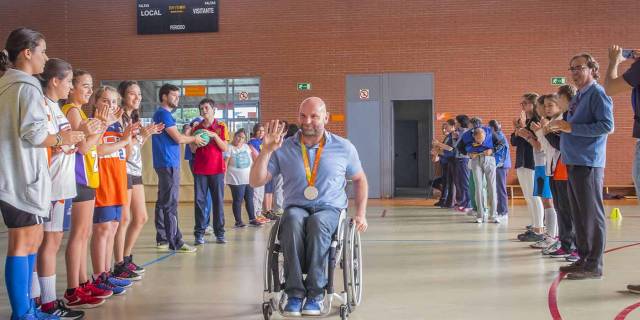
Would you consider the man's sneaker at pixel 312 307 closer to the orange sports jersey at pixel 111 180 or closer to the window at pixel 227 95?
the orange sports jersey at pixel 111 180

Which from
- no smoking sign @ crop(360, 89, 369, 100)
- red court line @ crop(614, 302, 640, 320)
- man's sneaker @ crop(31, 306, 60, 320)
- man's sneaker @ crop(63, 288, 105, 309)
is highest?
no smoking sign @ crop(360, 89, 369, 100)

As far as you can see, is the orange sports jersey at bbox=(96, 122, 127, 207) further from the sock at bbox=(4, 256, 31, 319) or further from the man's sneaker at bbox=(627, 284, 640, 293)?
the man's sneaker at bbox=(627, 284, 640, 293)

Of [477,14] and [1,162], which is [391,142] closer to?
[477,14]

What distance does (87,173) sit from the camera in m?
3.05

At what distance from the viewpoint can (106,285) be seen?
10.9ft

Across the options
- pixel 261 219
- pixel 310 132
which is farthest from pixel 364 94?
pixel 310 132

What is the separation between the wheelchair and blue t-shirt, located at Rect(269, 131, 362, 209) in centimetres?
18

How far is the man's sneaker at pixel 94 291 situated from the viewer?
3.18 m

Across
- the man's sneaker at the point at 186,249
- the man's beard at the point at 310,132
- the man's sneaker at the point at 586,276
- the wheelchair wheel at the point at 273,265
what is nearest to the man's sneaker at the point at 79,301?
the wheelchair wheel at the point at 273,265

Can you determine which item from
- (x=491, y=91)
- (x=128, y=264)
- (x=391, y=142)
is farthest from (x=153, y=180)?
(x=128, y=264)

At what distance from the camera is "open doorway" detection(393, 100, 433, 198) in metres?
12.9

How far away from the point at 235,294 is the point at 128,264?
0.94 m

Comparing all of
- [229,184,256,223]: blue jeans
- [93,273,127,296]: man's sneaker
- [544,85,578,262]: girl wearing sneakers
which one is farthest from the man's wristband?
[229,184,256,223]: blue jeans

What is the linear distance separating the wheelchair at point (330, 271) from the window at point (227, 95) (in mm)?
9192
